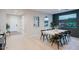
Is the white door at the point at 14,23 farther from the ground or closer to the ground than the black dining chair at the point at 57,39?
farther from the ground

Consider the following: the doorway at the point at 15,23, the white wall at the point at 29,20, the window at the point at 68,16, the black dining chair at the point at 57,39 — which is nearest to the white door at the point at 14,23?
the doorway at the point at 15,23

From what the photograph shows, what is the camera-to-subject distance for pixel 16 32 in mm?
2760

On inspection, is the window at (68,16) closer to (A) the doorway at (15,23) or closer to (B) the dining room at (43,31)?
(B) the dining room at (43,31)

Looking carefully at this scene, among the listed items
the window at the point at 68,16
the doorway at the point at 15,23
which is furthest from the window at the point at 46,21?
the doorway at the point at 15,23

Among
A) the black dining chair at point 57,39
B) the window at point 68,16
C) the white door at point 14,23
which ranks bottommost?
the black dining chair at point 57,39

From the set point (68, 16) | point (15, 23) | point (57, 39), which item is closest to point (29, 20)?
point (15, 23)

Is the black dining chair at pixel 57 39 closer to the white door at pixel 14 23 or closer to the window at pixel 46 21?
the window at pixel 46 21

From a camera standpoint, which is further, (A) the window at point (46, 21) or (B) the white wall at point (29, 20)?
(A) the window at point (46, 21)

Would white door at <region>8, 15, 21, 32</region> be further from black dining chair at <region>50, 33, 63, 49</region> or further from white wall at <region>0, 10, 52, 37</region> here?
black dining chair at <region>50, 33, 63, 49</region>

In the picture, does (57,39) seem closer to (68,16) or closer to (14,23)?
(68,16)
